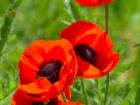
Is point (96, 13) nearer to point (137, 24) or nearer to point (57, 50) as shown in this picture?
point (137, 24)

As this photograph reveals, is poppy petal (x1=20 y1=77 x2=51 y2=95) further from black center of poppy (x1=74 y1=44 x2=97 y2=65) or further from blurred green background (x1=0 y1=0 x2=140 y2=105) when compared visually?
blurred green background (x1=0 y1=0 x2=140 y2=105)

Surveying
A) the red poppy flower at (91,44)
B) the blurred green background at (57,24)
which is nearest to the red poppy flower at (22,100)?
the red poppy flower at (91,44)

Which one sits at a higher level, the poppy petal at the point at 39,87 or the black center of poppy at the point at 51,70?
the poppy petal at the point at 39,87

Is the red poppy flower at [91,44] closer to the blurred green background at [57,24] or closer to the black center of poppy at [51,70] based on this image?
the black center of poppy at [51,70]

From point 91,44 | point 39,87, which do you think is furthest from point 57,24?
point 39,87

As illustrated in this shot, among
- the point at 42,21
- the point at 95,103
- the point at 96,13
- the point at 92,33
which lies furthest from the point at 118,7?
the point at 92,33
